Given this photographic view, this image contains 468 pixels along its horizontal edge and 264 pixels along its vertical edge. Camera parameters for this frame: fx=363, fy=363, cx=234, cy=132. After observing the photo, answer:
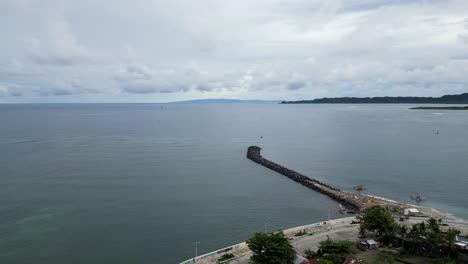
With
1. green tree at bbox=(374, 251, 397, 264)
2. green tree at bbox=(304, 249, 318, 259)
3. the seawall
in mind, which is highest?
green tree at bbox=(304, 249, 318, 259)

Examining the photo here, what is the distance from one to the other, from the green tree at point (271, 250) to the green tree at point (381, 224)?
29.5 ft

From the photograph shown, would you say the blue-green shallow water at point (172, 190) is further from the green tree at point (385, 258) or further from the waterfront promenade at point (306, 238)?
the green tree at point (385, 258)

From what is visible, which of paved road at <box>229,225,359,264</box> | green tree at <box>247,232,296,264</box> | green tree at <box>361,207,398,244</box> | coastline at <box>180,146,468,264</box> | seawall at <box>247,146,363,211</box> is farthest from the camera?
seawall at <box>247,146,363,211</box>

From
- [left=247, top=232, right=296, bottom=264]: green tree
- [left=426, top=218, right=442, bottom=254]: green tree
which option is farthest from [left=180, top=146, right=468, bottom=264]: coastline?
[left=426, top=218, right=442, bottom=254]: green tree

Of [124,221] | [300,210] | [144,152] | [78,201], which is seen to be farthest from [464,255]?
[144,152]

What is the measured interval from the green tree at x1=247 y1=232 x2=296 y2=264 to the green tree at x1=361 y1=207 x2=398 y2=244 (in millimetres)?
8988

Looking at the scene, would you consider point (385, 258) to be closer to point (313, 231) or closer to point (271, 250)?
point (313, 231)

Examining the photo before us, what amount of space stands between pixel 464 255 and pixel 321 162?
50425mm

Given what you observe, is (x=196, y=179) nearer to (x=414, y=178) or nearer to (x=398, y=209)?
(x=398, y=209)

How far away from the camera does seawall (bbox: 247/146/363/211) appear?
1868 inches

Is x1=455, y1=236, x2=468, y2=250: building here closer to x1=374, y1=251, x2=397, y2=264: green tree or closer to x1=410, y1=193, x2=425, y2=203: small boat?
x1=374, y1=251, x2=397, y2=264: green tree

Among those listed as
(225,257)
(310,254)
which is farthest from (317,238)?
(225,257)

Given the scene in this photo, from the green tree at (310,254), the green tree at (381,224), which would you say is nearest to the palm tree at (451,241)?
the green tree at (381,224)

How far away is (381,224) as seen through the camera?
103 ft
